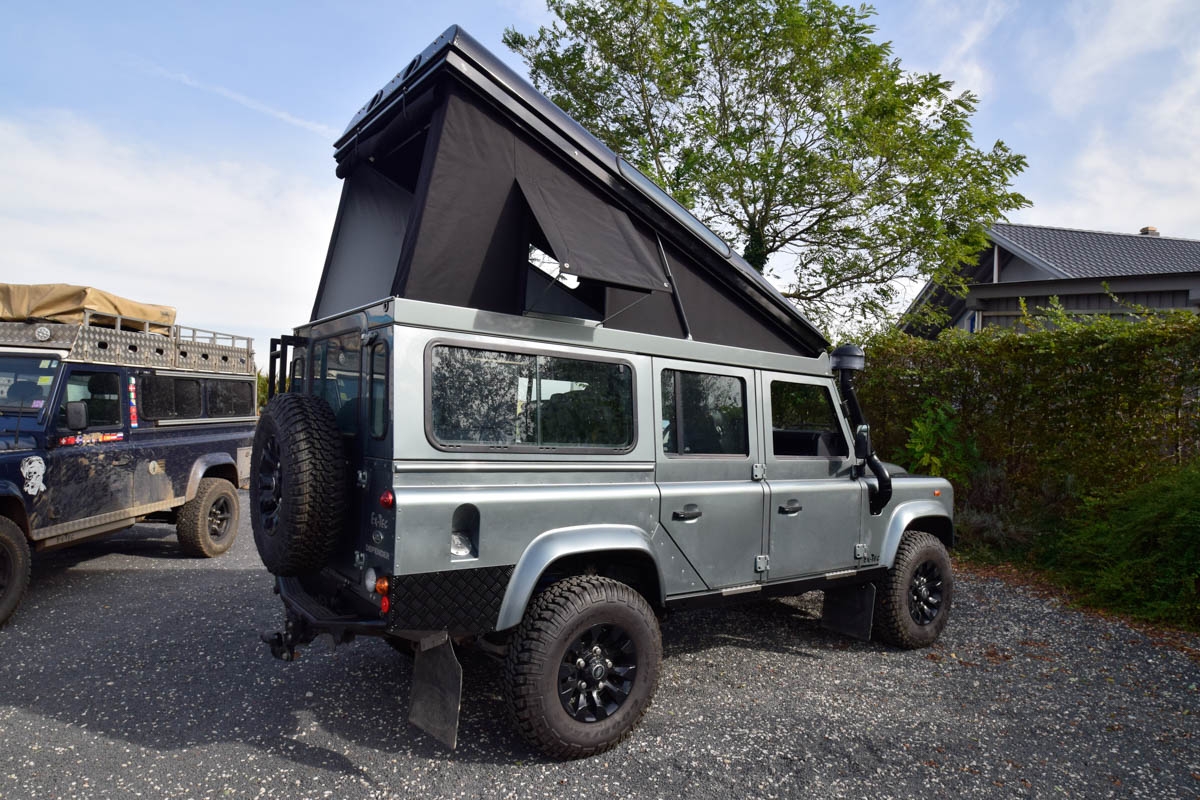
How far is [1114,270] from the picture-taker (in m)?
12.1

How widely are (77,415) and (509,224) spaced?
14.1 ft

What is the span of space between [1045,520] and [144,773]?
26.8 ft

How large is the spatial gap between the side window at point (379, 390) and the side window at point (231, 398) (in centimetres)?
582

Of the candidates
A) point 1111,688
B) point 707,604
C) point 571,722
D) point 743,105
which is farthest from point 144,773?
point 743,105

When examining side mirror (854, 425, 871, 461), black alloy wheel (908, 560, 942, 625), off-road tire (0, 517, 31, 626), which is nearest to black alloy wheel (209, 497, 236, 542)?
off-road tire (0, 517, 31, 626)

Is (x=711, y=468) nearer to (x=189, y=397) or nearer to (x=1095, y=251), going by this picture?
(x=189, y=397)

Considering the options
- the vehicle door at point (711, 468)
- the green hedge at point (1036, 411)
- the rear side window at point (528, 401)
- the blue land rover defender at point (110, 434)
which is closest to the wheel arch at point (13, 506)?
the blue land rover defender at point (110, 434)

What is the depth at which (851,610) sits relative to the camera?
16.4 feet

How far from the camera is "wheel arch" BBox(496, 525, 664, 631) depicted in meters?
3.20

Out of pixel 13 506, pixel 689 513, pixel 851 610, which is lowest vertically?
pixel 851 610

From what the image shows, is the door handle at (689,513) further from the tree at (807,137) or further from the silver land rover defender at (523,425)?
the tree at (807,137)

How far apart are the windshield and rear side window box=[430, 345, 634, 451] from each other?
447 cm

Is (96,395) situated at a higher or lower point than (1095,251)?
lower

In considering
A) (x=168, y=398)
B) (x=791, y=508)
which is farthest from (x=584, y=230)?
(x=168, y=398)
